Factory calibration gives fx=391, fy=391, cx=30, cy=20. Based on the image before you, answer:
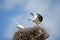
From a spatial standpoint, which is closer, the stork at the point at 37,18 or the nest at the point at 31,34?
the nest at the point at 31,34

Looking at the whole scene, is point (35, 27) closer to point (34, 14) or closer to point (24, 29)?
point (24, 29)

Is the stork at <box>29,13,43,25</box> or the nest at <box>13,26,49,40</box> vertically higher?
the stork at <box>29,13,43,25</box>

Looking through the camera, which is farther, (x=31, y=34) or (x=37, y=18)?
(x=37, y=18)

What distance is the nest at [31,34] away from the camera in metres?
14.8

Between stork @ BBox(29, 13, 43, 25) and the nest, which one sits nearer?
the nest

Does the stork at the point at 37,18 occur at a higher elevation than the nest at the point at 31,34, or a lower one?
higher

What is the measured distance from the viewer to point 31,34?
14859 mm

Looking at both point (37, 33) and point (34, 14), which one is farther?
point (34, 14)

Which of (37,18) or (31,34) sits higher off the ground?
(37,18)

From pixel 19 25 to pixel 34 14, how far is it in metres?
0.88

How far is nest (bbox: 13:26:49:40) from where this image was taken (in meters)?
14.8

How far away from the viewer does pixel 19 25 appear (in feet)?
52.0

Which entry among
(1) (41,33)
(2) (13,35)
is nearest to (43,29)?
(1) (41,33)

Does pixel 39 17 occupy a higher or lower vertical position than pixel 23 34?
higher
